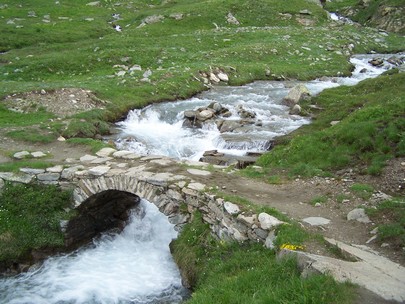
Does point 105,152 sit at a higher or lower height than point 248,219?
lower

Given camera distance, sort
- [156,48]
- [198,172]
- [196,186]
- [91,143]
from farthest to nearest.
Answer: [156,48] < [91,143] < [198,172] < [196,186]

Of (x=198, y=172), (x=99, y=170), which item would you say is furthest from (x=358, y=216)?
(x=99, y=170)

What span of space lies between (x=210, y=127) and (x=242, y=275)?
15177 mm

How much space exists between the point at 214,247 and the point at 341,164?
6157 mm

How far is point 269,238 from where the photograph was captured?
1107 centimetres

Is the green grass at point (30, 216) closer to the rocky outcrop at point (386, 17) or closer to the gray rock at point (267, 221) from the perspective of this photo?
the gray rock at point (267, 221)

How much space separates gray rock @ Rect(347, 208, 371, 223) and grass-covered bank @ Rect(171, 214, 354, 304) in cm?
287

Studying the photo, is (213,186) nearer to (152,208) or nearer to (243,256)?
(243,256)

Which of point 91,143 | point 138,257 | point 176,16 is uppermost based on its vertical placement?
point 91,143

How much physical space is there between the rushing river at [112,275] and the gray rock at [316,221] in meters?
4.47

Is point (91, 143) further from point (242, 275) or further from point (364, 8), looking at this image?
point (364, 8)

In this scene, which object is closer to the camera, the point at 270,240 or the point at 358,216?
the point at 270,240

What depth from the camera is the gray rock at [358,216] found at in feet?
38.7

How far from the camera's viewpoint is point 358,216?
39.2 feet
